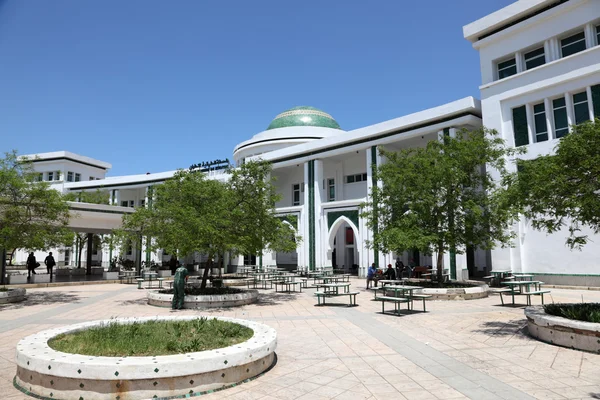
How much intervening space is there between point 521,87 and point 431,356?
63.8 feet

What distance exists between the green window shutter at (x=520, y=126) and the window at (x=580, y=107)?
2248 mm

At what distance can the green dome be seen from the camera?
39688 millimetres

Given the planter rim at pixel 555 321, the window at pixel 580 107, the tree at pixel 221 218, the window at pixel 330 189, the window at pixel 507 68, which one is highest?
the window at pixel 507 68

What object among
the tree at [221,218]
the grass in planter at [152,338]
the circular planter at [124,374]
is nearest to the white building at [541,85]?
the tree at [221,218]

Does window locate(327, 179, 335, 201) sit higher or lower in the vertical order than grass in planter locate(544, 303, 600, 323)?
higher

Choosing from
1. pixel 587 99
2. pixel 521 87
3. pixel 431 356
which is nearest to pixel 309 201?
pixel 521 87

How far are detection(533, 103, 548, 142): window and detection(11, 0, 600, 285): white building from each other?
0.05 m

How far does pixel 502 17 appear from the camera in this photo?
886 inches

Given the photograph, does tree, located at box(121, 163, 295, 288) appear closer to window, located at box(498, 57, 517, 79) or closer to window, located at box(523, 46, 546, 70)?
window, located at box(498, 57, 517, 79)

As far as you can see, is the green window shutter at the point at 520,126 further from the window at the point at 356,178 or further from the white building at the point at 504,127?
the window at the point at 356,178

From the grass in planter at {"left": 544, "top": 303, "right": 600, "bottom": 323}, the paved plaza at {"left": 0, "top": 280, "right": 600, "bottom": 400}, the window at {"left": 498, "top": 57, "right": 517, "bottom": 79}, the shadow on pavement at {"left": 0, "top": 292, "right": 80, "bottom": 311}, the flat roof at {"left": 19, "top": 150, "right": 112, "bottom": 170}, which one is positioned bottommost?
the paved plaza at {"left": 0, "top": 280, "right": 600, "bottom": 400}

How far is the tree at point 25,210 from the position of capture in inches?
589

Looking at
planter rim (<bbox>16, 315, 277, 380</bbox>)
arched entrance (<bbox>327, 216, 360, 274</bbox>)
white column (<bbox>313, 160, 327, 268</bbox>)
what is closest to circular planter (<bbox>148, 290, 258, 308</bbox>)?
planter rim (<bbox>16, 315, 277, 380</bbox>)

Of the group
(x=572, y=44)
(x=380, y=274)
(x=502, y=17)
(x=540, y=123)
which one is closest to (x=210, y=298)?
(x=380, y=274)
